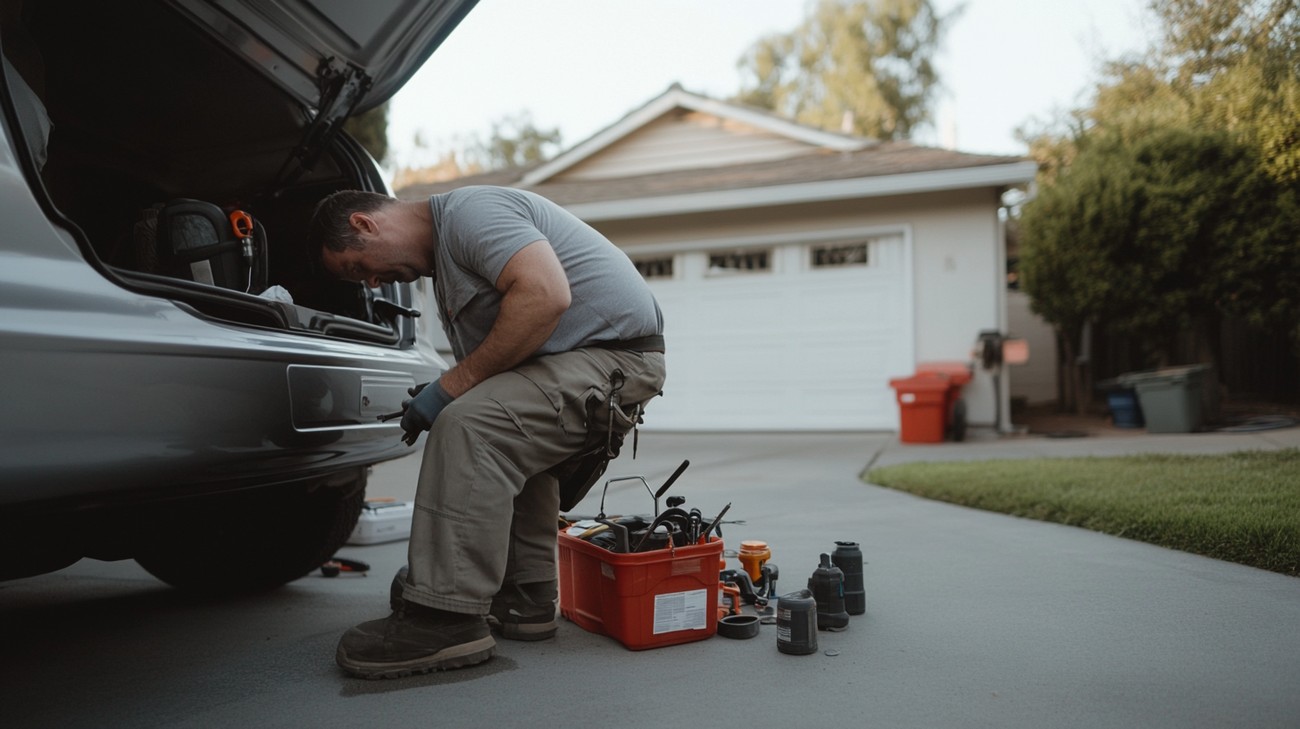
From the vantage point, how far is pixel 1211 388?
26.7 feet

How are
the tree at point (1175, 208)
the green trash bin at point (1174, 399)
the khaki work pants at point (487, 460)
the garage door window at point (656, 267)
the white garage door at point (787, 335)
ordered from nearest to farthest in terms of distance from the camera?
the khaki work pants at point (487, 460) → the tree at point (1175, 208) → the green trash bin at point (1174, 399) → the white garage door at point (787, 335) → the garage door window at point (656, 267)

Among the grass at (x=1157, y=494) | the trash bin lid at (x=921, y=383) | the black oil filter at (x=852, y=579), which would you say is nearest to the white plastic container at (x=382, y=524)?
the black oil filter at (x=852, y=579)

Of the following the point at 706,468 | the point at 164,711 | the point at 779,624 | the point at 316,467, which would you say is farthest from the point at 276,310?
the point at 706,468

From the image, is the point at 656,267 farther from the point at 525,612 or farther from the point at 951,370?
the point at 525,612

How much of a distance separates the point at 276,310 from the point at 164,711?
93 cm

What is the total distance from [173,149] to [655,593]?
7.16 ft

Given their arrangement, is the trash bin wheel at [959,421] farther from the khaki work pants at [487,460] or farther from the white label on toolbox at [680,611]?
the khaki work pants at [487,460]

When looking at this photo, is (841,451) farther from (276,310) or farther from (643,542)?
(276,310)

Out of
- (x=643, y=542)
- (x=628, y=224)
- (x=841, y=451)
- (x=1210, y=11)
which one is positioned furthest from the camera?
(x=628, y=224)

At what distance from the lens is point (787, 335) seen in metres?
9.35

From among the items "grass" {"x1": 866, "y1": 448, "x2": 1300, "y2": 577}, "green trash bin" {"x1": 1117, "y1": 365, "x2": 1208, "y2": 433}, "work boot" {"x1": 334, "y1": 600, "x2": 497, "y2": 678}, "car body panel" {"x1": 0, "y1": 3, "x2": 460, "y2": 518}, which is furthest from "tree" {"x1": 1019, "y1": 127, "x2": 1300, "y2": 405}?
"car body panel" {"x1": 0, "y1": 3, "x2": 460, "y2": 518}

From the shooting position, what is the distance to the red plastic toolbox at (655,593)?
222cm

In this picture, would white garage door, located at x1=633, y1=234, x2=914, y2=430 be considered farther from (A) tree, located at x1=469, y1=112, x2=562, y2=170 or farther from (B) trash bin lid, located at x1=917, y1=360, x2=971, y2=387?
(A) tree, located at x1=469, y1=112, x2=562, y2=170

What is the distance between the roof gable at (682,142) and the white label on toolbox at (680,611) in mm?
9212
